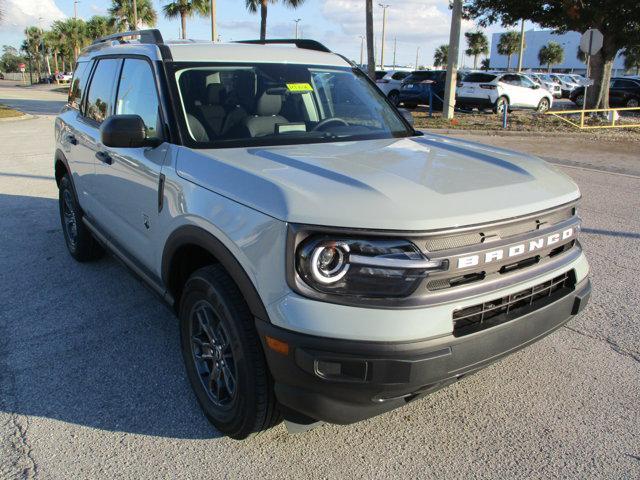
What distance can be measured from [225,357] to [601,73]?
68.0ft

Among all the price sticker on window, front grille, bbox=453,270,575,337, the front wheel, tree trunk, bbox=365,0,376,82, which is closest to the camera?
front grille, bbox=453,270,575,337

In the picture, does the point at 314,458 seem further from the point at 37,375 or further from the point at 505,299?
the point at 37,375

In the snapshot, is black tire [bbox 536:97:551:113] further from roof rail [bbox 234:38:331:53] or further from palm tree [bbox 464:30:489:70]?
palm tree [bbox 464:30:489:70]

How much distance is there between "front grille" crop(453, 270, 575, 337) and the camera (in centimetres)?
229

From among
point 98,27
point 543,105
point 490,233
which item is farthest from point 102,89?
point 98,27

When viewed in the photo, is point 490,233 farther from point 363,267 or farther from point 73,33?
point 73,33

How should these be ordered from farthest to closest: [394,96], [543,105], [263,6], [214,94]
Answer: [263,6] → [394,96] → [543,105] → [214,94]

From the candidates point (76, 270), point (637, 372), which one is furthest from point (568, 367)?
point (76, 270)

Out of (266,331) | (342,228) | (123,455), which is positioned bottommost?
(123,455)

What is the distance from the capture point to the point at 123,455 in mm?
2654

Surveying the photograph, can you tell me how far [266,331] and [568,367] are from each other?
213 centimetres

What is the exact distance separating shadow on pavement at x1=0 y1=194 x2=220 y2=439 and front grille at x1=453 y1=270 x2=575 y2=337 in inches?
54.8

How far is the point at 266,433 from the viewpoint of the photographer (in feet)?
9.24

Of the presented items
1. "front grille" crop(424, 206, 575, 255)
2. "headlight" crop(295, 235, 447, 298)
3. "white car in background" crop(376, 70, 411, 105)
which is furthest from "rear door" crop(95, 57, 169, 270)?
"white car in background" crop(376, 70, 411, 105)
